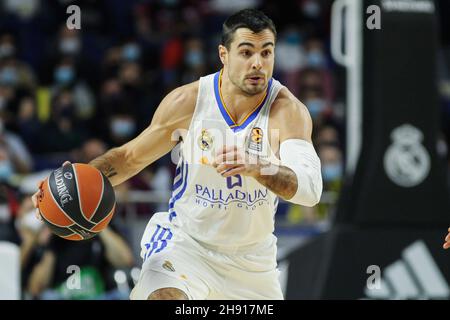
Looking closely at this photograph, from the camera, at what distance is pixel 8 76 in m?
12.8

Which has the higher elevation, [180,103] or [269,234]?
[180,103]

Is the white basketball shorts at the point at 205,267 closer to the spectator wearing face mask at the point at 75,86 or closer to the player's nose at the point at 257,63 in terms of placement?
the player's nose at the point at 257,63

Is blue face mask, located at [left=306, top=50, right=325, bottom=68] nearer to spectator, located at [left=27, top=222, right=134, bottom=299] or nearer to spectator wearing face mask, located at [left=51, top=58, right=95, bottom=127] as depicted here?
spectator wearing face mask, located at [left=51, top=58, right=95, bottom=127]

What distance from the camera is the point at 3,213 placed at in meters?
9.66

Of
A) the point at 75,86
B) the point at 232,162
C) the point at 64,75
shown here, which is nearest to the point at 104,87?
the point at 75,86

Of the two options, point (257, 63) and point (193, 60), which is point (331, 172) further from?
point (257, 63)

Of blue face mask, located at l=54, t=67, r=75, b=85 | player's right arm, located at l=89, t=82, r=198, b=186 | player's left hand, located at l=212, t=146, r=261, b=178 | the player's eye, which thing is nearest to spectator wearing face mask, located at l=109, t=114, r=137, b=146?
blue face mask, located at l=54, t=67, r=75, b=85

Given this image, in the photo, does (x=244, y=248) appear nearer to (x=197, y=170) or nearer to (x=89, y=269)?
(x=197, y=170)

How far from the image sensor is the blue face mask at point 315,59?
13.3 metres

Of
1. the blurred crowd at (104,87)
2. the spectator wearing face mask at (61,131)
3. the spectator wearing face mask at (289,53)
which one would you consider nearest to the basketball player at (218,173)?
the blurred crowd at (104,87)
